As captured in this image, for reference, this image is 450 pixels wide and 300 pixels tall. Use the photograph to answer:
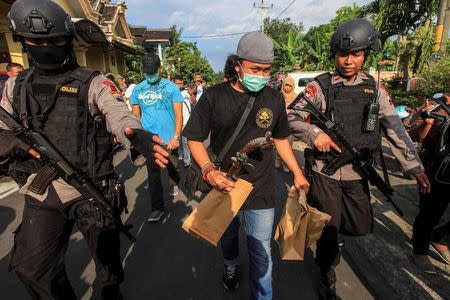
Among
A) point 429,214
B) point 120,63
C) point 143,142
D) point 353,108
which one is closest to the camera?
point 143,142

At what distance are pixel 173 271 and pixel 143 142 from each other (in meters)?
1.79

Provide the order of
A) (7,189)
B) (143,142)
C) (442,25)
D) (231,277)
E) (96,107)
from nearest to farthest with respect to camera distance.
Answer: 1. (143,142)
2. (96,107)
3. (231,277)
4. (7,189)
5. (442,25)

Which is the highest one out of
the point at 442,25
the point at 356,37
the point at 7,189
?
the point at 442,25

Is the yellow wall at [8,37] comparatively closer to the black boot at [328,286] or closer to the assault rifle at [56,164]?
the assault rifle at [56,164]

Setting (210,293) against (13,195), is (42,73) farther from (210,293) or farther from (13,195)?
(13,195)

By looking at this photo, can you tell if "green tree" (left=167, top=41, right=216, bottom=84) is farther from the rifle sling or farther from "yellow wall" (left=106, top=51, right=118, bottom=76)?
the rifle sling

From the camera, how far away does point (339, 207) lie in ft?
8.35

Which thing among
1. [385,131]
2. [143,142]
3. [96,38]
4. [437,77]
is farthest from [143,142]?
[96,38]

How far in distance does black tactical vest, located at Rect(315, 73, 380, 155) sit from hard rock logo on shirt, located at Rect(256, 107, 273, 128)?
0.55m

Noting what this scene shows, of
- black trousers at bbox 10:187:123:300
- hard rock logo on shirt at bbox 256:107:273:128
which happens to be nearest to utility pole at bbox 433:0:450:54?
hard rock logo on shirt at bbox 256:107:273:128

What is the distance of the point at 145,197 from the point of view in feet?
16.6

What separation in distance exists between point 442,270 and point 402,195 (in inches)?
81.6

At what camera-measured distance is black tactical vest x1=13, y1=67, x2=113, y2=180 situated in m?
1.97

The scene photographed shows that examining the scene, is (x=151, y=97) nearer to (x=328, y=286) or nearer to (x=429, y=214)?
(x=328, y=286)
